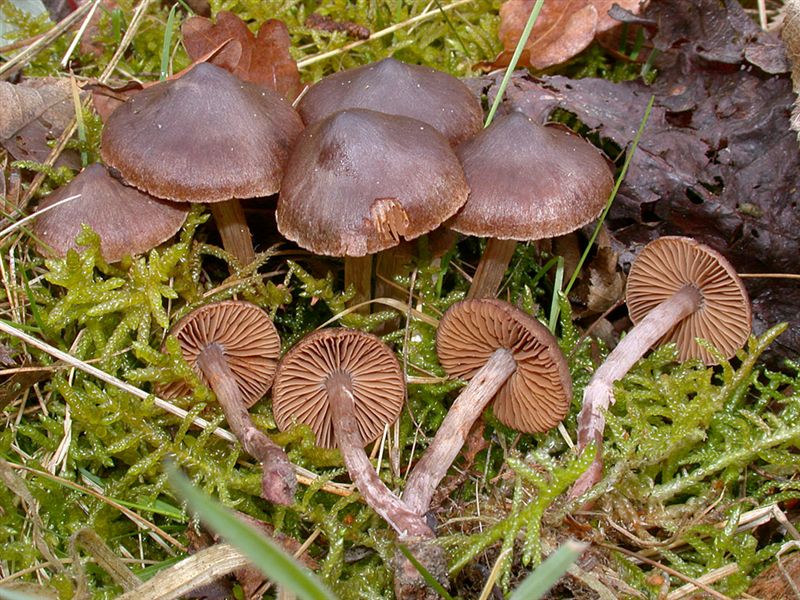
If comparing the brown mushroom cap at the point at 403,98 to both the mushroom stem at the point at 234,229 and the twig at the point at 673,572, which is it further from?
the twig at the point at 673,572

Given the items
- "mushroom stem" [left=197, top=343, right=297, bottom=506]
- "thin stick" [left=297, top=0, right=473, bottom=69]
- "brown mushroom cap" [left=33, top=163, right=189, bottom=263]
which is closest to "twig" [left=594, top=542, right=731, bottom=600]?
"mushroom stem" [left=197, top=343, right=297, bottom=506]

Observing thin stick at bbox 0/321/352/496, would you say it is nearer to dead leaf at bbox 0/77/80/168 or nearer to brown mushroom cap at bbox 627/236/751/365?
dead leaf at bbox 0/77/80/168

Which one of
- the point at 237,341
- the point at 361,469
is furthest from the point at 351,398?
the point at 237,341

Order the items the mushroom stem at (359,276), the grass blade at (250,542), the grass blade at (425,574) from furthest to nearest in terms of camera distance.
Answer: the mushroom stem at (359,276) → the grass blade at (425,574) → the grass blade at (250,542)

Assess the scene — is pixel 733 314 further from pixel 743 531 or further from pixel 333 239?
pixel 333 239

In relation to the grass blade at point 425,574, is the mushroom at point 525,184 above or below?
above

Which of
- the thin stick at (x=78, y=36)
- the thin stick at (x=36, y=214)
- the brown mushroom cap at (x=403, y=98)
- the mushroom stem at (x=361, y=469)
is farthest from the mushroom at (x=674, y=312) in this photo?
the thin stick at (x=78, y=36)

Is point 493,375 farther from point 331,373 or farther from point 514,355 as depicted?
point 331,373
